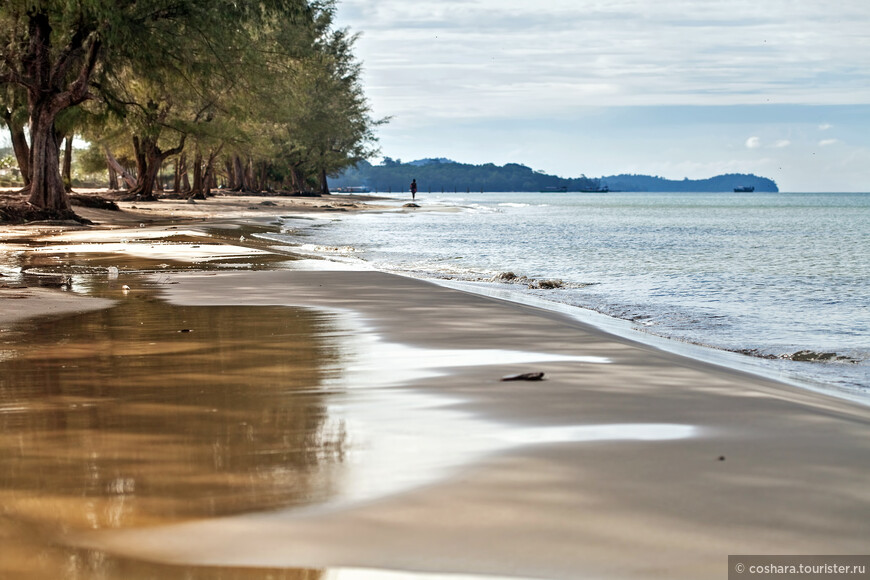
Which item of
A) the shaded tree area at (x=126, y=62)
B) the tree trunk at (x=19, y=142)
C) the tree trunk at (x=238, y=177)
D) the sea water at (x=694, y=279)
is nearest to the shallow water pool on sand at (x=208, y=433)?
the sea water at (x=694, y=279)

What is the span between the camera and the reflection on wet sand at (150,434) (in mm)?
2998

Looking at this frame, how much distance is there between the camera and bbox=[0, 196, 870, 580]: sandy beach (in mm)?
2746

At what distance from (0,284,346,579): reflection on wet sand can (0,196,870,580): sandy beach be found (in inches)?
0.6

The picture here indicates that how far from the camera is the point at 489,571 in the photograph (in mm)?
2604

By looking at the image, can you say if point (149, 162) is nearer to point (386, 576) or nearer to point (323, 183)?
point (386, 576)

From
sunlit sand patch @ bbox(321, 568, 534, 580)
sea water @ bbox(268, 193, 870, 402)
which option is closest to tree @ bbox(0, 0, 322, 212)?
sea water @ bbox(268, 193, 870, 402)

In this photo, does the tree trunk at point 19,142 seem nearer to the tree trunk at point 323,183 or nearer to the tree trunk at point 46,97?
the tree trunk at point 46,97

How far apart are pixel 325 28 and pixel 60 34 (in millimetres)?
41368

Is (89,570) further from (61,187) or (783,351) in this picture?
(61,187)

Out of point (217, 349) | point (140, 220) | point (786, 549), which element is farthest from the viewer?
point (140, 220)

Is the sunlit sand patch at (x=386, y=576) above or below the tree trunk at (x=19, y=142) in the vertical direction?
below

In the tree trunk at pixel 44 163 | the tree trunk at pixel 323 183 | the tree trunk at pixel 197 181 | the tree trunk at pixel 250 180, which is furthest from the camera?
the tree trunk at pixel 323 183

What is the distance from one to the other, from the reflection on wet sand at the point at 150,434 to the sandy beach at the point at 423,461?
2cm

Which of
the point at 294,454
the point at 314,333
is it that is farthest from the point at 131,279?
the point at 294,454
